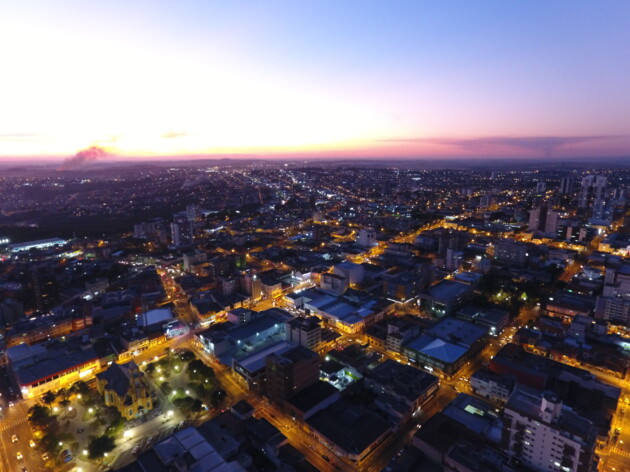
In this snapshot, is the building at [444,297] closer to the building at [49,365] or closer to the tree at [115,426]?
the tree at [115,426]

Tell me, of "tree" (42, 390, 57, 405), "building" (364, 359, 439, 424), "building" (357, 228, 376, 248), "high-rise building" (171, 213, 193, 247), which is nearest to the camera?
"building" (364, 359, 439, 424)

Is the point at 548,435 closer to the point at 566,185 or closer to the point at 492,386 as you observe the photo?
the point at 492,386

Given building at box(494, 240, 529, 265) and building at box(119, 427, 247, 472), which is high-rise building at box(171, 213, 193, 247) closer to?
building at box(119, 427, 247, 472)

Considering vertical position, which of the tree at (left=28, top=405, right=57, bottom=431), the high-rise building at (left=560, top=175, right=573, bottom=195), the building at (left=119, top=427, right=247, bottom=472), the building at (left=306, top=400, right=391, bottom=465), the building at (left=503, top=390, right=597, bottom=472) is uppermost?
the high-rise building at (left=560, top=175, right=573, bottom=195)

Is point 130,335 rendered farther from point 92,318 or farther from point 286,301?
point 286,301

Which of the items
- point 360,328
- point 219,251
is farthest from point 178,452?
point 219,251

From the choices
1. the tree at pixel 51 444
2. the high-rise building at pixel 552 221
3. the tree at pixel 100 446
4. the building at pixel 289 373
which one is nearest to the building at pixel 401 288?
the building at pixel 289 373

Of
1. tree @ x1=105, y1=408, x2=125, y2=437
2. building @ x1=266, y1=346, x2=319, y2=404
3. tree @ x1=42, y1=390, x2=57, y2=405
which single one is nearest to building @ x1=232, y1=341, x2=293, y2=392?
building @ x1=266, y1=346, x2=319, y2=404
